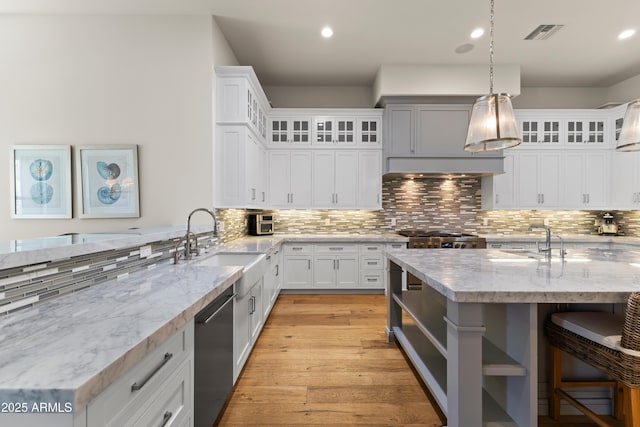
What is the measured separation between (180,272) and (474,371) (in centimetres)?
174

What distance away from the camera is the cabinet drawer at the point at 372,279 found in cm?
459

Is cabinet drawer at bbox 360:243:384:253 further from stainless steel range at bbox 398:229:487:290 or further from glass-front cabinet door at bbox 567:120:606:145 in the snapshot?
glass-front cabinet door at bbox 567:120:606:145

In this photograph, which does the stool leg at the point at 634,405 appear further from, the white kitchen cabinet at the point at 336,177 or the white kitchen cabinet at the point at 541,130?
the white kitchen cabinet at the point at 541,130

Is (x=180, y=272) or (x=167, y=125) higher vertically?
(x=167, y=125)

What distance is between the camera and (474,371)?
4.75ft

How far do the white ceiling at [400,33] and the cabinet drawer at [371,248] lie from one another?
2.67m

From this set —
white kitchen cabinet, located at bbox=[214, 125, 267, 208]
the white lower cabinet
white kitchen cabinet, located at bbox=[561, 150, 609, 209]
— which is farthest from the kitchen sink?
white kitchen cabinet, located at bbox=[561, 150, 609, 209]

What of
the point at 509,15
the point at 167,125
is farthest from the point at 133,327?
the point at 509,15

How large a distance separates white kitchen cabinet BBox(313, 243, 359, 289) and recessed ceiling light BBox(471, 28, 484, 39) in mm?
3123

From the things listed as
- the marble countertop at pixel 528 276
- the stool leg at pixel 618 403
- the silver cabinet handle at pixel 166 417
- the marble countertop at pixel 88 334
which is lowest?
the stool leg at pixel 618 403

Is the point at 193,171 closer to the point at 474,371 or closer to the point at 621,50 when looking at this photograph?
the point at 474,371

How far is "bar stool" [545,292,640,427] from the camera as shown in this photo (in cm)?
129

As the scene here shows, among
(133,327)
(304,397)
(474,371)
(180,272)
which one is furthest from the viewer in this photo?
(304,397)

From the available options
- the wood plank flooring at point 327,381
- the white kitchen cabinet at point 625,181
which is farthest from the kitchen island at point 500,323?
the white kitchen cabinet at point 625,181
